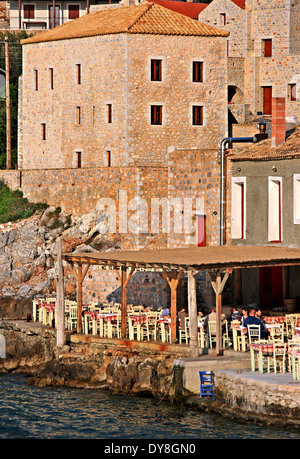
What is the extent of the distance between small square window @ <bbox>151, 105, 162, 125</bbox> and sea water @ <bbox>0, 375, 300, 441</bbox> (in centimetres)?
2160

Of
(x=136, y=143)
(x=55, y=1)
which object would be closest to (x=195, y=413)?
(x=136, y=143)

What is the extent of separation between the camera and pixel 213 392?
2811 centimetres

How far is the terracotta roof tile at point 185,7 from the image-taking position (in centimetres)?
6712

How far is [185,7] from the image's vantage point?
68562 millimetres

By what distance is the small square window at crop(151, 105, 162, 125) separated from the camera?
5112 cm

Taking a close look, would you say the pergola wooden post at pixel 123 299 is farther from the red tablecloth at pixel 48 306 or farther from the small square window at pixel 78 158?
the small square window at pixel 78 158

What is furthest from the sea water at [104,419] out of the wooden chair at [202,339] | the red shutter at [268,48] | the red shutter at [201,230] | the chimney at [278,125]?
the red shutter at [268,48]

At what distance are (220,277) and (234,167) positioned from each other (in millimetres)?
7729

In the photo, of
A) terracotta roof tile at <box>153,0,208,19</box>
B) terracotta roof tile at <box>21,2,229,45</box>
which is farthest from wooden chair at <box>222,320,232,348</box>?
terracotta roof tile at <box>153,0,208,19</box>

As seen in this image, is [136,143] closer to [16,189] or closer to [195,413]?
[16,189]

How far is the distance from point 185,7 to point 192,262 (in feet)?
138

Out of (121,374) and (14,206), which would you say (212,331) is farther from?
(14,206)

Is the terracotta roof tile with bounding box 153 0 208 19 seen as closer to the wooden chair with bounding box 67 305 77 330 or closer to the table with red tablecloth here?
the wooden chair with bounding box 67 305 77 330

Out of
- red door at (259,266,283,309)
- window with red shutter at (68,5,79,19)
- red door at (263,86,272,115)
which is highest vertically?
window with red shutter at (68,5,79,19)
